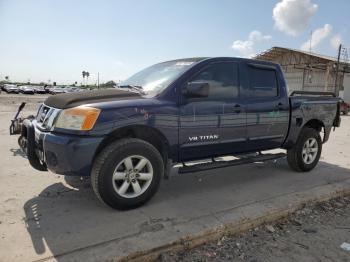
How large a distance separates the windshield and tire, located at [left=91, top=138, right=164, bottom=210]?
81 cm

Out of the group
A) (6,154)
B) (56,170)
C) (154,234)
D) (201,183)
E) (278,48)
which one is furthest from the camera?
(278,48)

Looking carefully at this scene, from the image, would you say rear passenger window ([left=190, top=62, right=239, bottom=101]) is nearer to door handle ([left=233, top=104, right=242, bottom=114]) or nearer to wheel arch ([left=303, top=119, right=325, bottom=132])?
door handle ([left=233, top=104, right=242, bottom=114])

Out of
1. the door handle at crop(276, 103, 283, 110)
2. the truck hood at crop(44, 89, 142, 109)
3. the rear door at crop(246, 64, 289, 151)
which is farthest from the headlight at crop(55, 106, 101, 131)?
the door handle at crop(276, 103, 283, 110)

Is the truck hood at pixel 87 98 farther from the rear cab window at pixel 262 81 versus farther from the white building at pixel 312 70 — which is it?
the white building at pixel 312 70

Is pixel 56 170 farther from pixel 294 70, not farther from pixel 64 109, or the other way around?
pixel 294 70

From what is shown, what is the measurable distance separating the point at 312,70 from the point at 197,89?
36.5m

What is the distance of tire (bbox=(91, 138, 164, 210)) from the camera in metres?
3.64

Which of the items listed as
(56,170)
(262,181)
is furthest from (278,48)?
(56,170)

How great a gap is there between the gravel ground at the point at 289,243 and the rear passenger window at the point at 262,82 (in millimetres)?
1856

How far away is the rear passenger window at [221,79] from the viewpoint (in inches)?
178

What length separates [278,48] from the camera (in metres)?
37.1

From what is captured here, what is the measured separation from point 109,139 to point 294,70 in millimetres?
38447

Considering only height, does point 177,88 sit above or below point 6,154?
above

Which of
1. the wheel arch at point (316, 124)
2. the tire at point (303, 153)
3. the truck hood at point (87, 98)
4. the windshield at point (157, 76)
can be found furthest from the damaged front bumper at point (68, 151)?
the wheel arch at point (316, 124)
